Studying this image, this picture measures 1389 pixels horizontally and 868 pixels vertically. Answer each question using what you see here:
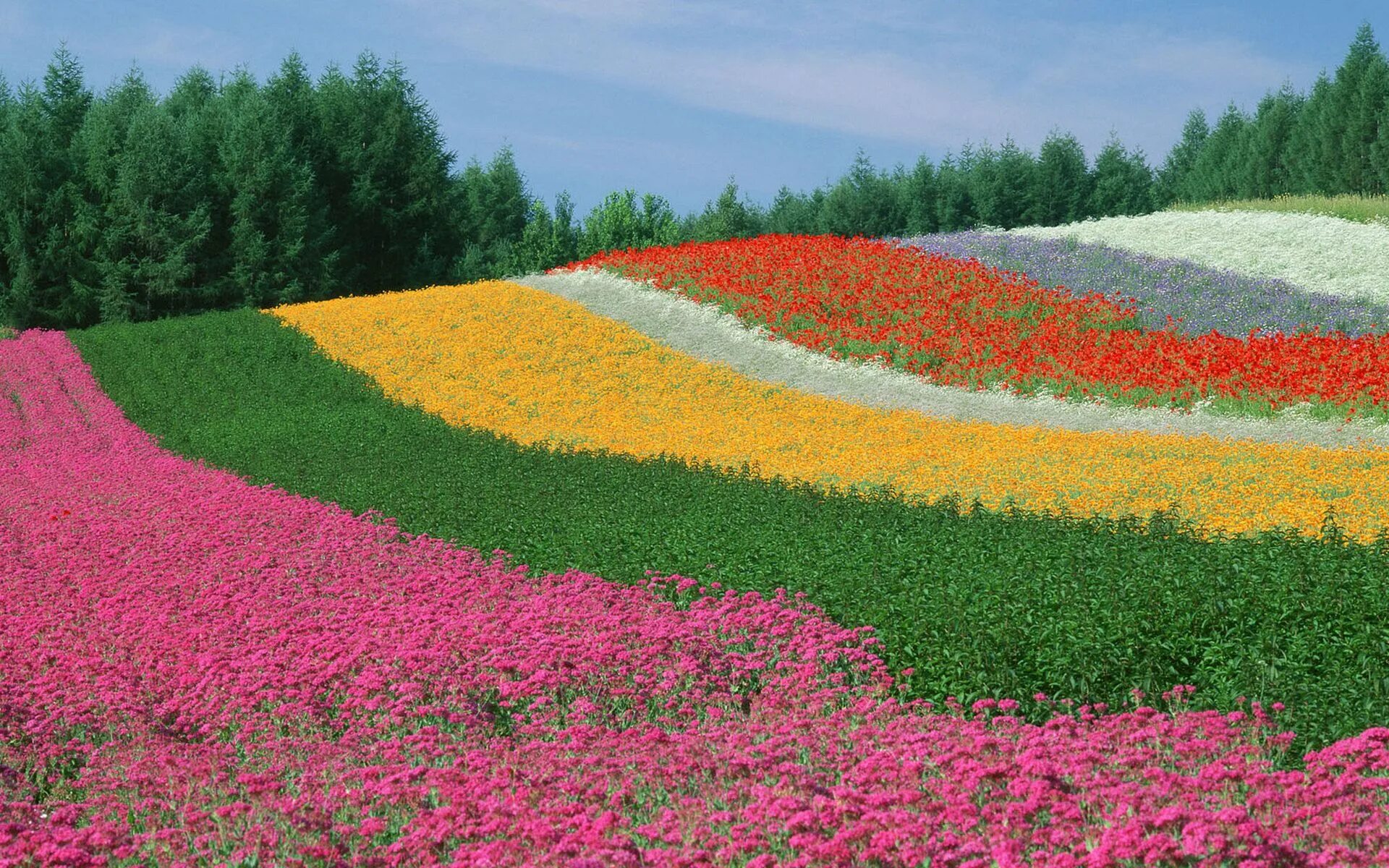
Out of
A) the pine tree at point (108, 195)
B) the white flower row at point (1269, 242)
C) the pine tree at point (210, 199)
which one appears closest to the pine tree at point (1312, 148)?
the white flower row at point (1269, 242)

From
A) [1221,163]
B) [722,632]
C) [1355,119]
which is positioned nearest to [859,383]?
[722,632]

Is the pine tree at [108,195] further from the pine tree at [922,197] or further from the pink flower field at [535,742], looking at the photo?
the pine tree at [922,197]

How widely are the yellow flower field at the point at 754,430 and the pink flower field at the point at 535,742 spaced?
5148mm

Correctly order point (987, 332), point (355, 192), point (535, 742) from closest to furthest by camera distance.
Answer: point (535, 742) < point (987, 332) < point (355, 192)

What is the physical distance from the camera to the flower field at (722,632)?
195 inches

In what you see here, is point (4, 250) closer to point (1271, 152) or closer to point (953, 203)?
point (953, 203)

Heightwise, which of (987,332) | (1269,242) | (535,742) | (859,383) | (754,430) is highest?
(1269,242)

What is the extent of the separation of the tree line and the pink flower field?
24674mm

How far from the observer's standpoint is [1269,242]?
32375 mm

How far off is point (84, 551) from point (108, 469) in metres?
6.32

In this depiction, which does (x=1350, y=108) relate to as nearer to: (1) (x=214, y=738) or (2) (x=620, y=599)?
(2) (x=620, y=599)

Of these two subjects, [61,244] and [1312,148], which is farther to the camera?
[1312,148]

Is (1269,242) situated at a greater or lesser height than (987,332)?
greater

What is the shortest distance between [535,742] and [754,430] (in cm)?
1320
